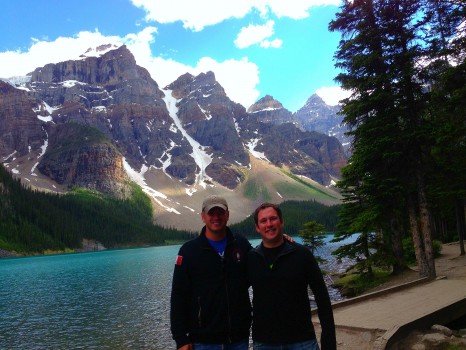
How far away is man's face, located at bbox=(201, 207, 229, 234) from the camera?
16.8 ft

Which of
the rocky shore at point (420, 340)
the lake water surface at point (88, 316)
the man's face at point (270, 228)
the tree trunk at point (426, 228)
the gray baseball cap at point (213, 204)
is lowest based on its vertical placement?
the lake water surface at point (88, 316)

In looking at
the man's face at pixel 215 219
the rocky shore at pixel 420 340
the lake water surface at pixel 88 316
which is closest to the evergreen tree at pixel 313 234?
the lake water surface at pixel 88 316

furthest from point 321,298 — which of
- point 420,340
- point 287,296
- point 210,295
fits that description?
point 420,340

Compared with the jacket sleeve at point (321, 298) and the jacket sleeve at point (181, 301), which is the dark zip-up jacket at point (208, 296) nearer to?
the jacket sleeve at point (181, 301)

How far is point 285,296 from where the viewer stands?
4824mm

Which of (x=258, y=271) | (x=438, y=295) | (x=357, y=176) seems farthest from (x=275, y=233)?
(x=357, y=176)

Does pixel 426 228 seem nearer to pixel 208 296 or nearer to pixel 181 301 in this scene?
pixel 208 296

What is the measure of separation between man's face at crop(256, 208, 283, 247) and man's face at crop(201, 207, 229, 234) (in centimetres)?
50

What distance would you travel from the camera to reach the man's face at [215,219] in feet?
16.8

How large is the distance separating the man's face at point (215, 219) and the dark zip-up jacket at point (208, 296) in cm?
21

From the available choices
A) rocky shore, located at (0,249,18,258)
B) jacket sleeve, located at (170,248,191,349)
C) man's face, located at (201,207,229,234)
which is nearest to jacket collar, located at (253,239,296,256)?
man's face, located at (201,207,229,234)

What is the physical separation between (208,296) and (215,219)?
99 cm

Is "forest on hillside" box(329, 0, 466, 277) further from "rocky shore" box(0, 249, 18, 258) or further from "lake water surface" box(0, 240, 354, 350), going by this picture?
"rocky shore" box(0, 249, 18, 258)

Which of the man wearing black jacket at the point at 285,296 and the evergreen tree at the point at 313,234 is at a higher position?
the man wearing black jacket at the point at 285,296
